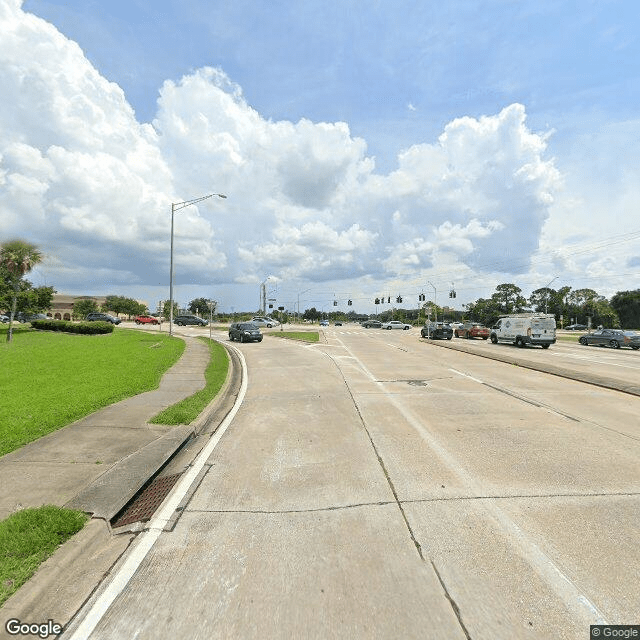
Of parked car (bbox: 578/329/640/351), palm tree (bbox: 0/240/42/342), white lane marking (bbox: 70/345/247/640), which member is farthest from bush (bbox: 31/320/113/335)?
parked car (bbox: 578/329/640/351)

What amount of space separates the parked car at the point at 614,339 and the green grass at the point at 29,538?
122 feet

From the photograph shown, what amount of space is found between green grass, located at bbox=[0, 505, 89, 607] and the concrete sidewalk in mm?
85

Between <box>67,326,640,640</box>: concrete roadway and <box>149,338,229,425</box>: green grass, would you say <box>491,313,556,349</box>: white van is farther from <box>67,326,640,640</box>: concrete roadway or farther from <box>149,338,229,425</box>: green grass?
<box>149,338,229,425</box>: green grass

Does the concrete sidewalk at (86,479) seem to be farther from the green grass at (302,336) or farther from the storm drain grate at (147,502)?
the green grass at (302,336)

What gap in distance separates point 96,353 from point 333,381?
11.9 m

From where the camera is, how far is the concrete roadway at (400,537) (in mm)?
2613

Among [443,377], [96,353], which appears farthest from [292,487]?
[96,353]

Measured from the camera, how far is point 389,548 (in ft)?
11.1

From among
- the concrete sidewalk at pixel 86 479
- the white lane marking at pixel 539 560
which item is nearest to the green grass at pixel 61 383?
the concrete sidewalk at pixel 86 479

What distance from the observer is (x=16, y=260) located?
2692 centimetres

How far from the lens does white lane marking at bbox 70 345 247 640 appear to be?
261cm

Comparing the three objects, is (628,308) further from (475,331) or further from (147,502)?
(147,502)

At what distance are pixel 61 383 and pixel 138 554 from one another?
352 inches

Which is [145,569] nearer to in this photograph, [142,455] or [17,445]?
[142,455]
